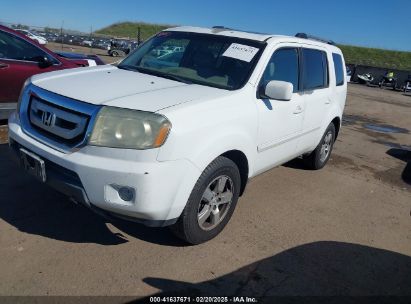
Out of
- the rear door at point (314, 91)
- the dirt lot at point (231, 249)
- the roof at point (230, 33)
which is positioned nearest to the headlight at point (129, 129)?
the dirt lot at point (231, 249)

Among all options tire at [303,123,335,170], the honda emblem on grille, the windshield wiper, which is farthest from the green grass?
the honda emblem on grille

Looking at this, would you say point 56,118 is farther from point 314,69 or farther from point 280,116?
point 314,69

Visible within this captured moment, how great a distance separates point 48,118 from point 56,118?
0.12 metres

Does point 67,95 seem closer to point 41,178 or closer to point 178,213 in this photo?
point 41,178

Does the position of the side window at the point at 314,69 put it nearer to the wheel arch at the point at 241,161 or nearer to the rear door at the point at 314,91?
the rear door at the point at 314,91

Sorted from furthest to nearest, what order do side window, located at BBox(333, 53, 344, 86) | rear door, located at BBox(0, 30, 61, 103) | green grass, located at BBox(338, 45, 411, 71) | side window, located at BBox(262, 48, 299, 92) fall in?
green grass, located at BBox(338, 45, 411, 71) → rear door, located at BBox(0, 30, 61, 103) → side window, located at BBox(333, 53, 344, 86) → side window, located at BBox(262, 48, 299, 92)

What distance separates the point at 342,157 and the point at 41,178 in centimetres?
545

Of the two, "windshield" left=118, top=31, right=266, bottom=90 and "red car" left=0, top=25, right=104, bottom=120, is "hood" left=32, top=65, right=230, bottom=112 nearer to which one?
"windshield" left=118, top=31, right=266, bottom=90

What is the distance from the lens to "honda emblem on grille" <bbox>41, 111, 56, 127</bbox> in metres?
3.23

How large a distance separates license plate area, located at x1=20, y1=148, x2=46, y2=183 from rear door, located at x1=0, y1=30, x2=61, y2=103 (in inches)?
135

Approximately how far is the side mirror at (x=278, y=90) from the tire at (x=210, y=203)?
2.49 ft

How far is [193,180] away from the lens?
10.3 ft

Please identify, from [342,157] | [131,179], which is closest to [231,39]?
[131,179]

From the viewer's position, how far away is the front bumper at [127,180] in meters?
2.88
